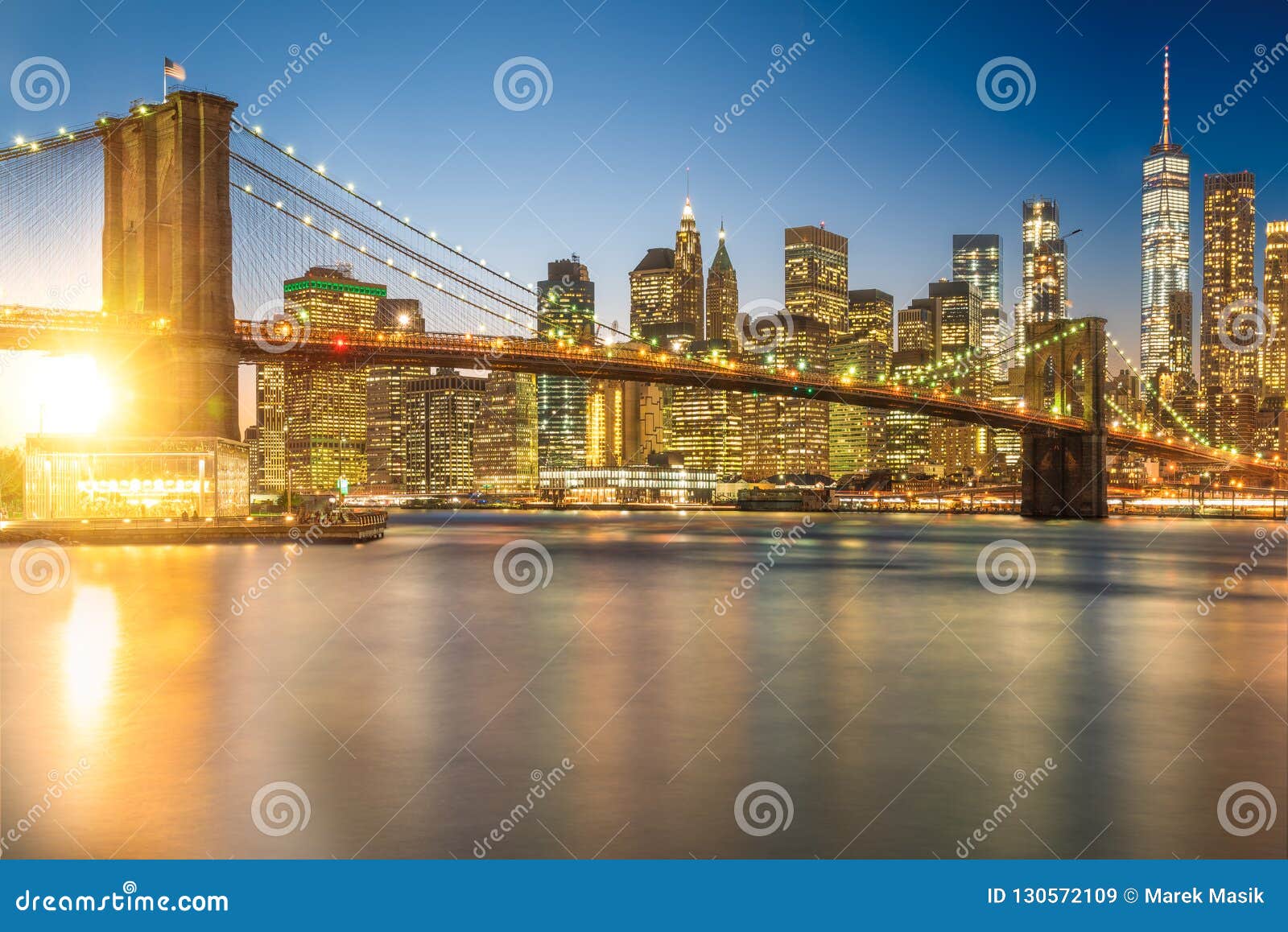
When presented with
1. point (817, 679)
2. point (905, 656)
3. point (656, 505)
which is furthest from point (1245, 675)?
point (656, 505)

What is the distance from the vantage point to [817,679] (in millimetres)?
16188

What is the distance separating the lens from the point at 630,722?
12938 mm

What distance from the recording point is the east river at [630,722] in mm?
8953

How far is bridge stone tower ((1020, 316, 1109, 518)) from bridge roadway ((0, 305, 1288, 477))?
198 centimetres

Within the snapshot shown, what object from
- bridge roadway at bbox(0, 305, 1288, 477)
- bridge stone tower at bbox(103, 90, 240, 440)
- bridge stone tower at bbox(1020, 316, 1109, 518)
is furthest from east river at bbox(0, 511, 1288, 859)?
bridge stone tower at bbox(1020, 316, 1109, 518)

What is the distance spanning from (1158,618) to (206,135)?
144 feet

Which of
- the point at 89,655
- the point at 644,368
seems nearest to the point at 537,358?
the point at 644,368

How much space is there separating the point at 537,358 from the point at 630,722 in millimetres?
45231

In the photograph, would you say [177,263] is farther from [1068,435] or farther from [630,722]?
[1068,435]

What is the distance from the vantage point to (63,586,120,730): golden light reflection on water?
45.3 feet

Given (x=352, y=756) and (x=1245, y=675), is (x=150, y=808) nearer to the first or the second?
(x=352, y=756)

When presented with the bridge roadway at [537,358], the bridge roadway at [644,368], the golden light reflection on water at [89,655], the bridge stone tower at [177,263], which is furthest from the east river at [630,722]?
the bridge roadway at [644,368]

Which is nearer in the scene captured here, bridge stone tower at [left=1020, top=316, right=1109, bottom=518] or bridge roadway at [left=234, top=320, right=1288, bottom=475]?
bridge roadway at [left=234, top=320, right=1288, bottom=475]

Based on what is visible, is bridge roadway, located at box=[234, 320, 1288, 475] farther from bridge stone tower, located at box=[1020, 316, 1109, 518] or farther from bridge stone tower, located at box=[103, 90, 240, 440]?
bridge stone tower, located at box=[103, 90, 240, 440]
